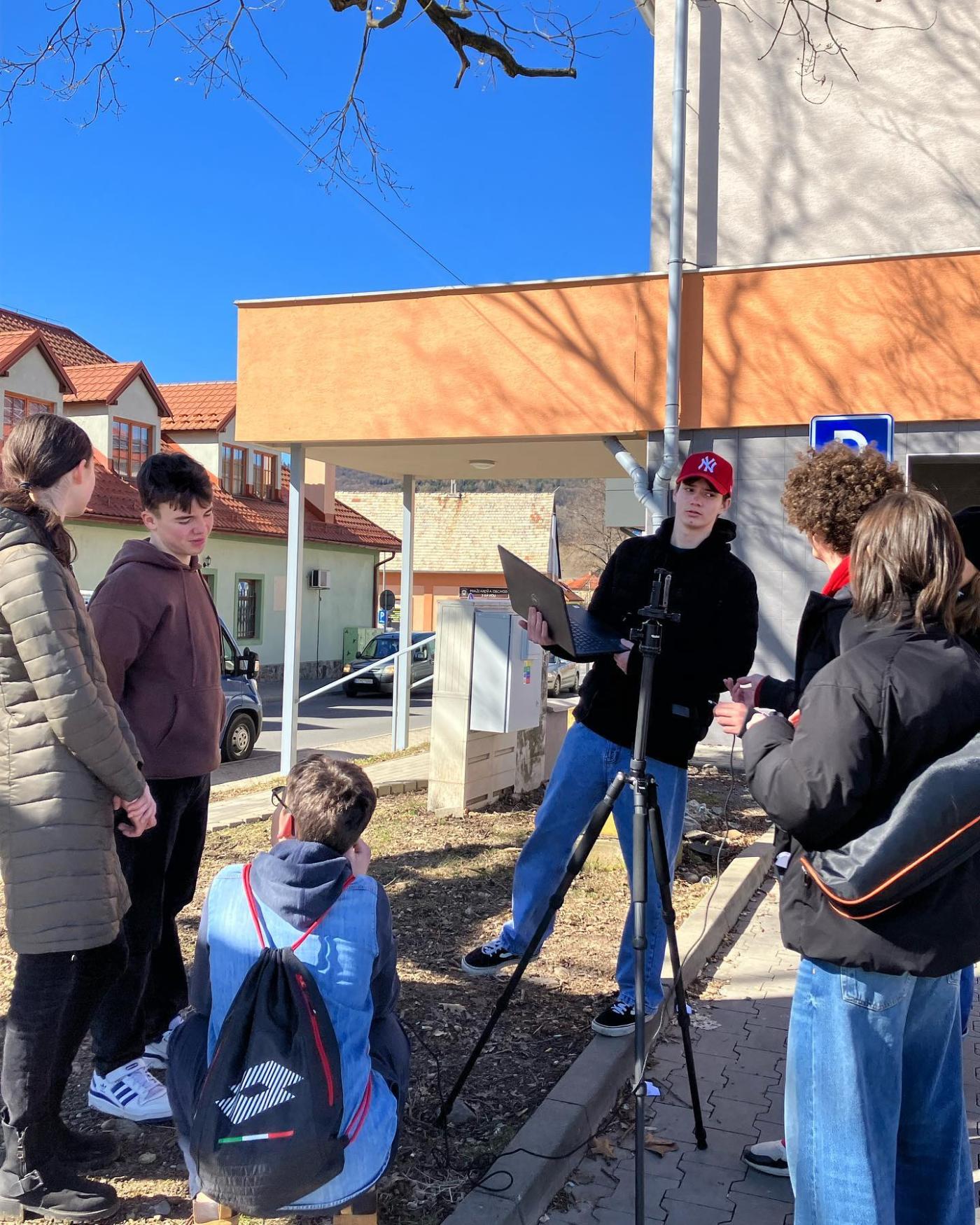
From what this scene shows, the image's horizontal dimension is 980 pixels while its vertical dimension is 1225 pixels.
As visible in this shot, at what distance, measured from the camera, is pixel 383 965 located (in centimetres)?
246

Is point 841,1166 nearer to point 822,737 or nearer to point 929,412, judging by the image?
point 822,737

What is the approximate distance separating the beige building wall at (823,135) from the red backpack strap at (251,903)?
8275 mm

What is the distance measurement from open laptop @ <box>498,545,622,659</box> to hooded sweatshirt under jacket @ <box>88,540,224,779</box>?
1.04 meters

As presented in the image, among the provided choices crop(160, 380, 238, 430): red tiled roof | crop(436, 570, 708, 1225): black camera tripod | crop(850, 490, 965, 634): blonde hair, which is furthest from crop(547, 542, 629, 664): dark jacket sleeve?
crop(160, 380, 238, 430): red tiled roof

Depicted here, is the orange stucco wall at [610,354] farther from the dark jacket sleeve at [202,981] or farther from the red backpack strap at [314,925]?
the dark jacket sleeve at [202,981]

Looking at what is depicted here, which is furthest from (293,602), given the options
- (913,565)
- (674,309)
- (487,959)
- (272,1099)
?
(913,565)

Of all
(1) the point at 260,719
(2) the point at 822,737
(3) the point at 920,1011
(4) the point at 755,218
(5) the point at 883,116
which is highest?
(5) the point at 883,116

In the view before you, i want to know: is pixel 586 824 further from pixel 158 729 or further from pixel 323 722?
pixel 323 722

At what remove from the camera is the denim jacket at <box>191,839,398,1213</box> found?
2.29 meters

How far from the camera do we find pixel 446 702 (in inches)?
303

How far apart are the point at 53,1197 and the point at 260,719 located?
12.0 m

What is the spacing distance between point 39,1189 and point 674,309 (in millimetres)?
7572

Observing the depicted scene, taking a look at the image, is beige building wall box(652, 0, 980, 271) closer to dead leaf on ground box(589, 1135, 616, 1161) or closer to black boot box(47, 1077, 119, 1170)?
dead leaf on ground box(589, 1135, 616, 1161)

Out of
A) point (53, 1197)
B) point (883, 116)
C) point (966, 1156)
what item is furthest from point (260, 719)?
point (966, 1156)
